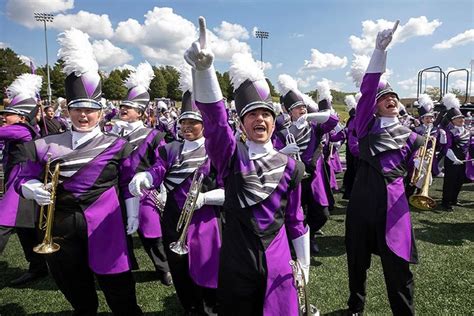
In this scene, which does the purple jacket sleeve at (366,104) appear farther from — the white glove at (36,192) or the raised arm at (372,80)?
the white glove at (36,192)

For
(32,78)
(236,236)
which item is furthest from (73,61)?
(32,78)

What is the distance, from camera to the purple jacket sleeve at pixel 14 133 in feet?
14.3

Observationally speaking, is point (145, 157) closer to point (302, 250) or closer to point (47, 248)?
point (47, 248)

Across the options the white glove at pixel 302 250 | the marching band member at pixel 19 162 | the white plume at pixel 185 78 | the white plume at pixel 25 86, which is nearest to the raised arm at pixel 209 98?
the white glove at pixel 302 250

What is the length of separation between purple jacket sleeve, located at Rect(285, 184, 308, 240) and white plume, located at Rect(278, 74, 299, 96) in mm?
3702

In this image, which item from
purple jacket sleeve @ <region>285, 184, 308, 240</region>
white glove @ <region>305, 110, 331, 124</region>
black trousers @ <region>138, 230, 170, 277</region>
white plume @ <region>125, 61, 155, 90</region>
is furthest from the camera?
white plume @ <region>125, 61, 155, 90</region>

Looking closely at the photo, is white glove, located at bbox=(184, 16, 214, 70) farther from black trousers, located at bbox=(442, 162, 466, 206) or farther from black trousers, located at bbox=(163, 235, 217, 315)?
black trousers, located at bbox=(442, 162, 466, 206)

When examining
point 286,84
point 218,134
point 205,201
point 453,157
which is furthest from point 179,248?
point 453,157

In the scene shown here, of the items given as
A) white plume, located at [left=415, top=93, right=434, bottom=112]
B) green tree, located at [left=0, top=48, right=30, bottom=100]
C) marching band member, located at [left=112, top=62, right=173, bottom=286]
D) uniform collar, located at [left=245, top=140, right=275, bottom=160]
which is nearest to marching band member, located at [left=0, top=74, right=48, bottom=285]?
marching band member, located at [left=112, top=62, right=173, bottom=286]

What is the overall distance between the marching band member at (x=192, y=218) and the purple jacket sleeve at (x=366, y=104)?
1.50 metres

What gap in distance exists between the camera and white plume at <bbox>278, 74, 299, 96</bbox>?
19.2 ft

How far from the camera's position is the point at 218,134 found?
207 centimetres

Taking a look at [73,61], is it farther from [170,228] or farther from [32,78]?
[32,78]

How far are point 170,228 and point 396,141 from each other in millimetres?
2343
